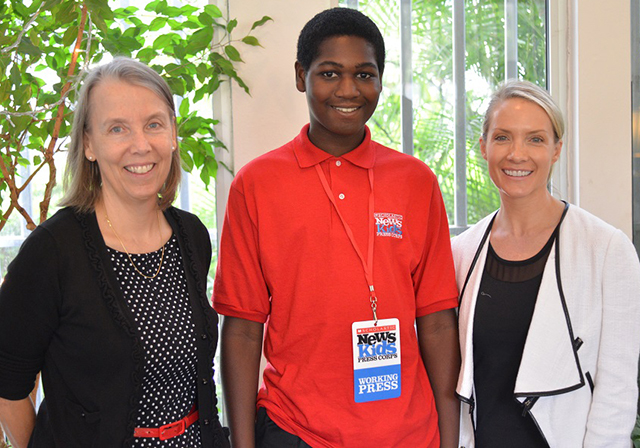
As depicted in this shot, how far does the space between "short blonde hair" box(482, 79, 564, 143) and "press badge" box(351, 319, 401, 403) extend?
2.45ft

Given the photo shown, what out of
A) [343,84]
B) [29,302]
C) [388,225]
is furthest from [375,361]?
[29,302]

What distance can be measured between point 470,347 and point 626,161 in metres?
1.43

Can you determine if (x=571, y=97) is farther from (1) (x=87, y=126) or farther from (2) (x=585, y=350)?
(1) (x=87, y=126)

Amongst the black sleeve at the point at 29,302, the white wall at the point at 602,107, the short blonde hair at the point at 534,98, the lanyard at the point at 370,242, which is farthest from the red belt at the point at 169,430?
the white wall at the point at 602,107

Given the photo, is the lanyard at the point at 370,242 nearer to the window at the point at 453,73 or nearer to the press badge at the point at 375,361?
the press badge at the point at 375,361

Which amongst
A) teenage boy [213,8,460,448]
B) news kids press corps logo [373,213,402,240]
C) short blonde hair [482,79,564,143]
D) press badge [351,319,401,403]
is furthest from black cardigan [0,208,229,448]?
short blonde hair [482,79,564,143]

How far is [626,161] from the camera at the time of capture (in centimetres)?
267

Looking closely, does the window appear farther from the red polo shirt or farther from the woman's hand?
the woman's hand

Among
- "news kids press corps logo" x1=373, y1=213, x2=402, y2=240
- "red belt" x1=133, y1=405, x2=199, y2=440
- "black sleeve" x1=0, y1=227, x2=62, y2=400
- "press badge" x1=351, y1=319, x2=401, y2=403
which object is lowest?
"red belt" x1=133, y1=405, x2=199, y2=440

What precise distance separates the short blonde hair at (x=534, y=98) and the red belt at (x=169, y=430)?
1227mm

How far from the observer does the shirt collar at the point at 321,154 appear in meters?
1.76

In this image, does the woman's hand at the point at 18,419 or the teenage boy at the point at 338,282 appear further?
the teenage boy at the point at 338,282

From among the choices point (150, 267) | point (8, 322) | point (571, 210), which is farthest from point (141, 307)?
point (571, 210)

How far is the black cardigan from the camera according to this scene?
1.41 metres
